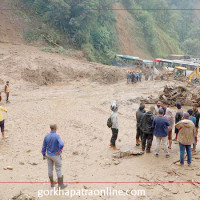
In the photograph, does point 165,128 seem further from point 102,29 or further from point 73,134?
point 102,29

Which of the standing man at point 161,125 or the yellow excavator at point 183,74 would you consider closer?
the standing man at point 161,125

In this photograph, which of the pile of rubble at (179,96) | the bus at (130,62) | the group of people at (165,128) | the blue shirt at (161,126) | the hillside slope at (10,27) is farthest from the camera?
the bus at (130,62)

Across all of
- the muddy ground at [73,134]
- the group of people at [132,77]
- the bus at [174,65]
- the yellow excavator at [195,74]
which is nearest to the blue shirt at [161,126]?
the muddy ground at [73,134]

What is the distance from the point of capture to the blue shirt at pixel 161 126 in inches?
276

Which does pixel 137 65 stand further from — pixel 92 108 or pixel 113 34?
pixel 92 108

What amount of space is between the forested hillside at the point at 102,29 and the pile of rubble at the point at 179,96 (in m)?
16.7

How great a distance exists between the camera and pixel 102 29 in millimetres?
36406

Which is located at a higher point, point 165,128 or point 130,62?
point 130,62

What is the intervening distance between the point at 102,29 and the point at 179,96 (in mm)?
24193

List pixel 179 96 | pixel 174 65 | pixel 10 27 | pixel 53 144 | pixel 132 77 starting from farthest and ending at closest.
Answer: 1. pixel 174 65
2. pixel 10 27
3. pixel 132 77
4. pixel 179 96
5. pixel 53 144

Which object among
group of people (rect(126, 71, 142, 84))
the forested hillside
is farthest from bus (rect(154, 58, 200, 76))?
group of people (rect(126, 71, 142, 84))

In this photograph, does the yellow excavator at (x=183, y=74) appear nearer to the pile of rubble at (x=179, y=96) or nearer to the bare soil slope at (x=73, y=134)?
the bare soil slope at (x=73, y=134)

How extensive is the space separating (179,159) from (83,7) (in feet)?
86.4

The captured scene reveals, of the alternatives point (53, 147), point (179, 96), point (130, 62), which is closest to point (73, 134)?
point (53, 147)
